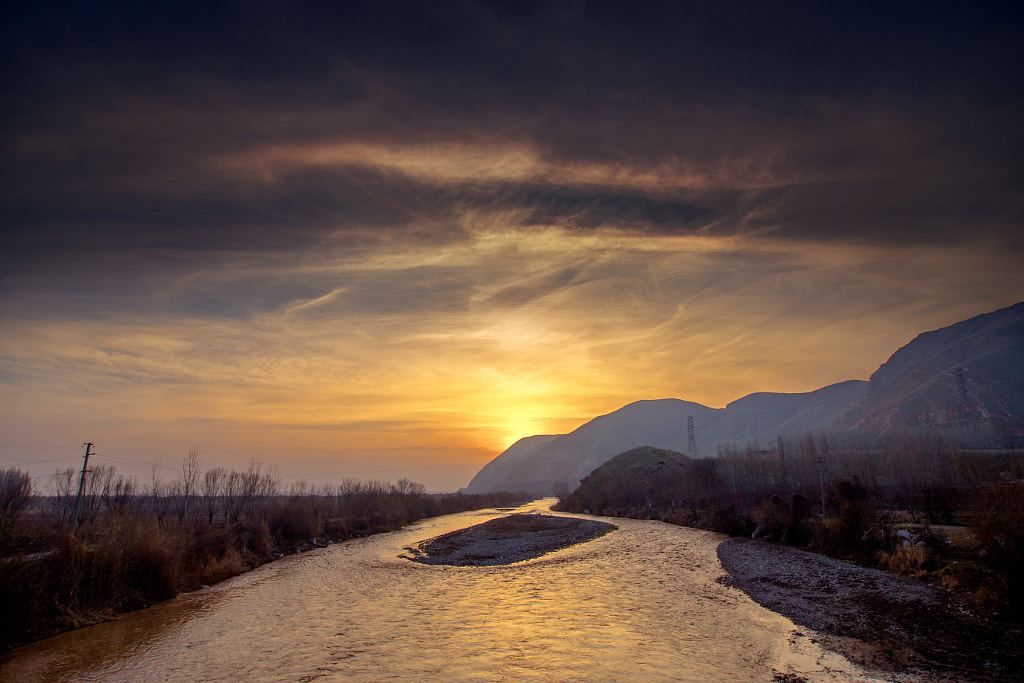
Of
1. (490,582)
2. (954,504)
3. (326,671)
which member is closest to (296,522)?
(490,582)

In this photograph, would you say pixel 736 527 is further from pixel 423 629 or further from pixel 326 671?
pixel 326 671

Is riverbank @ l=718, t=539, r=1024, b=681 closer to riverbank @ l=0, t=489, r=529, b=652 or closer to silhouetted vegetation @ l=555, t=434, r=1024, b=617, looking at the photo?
silhouetted vegetation @ l=555, t=434, r=1024, b=617

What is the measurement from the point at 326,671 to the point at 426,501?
95.8 metres

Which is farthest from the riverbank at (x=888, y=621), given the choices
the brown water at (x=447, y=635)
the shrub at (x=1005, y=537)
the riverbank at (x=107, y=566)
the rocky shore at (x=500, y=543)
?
the riverbank at (x=107, y=566)

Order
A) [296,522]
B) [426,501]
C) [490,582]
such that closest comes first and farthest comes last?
1. [490,582]
2. [296,522]
3. [426,501]

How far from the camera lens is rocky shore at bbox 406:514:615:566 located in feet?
140

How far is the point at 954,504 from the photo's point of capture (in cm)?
4338

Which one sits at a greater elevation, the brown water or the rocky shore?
the brown water

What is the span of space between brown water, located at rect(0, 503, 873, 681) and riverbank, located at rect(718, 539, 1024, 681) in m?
1.27

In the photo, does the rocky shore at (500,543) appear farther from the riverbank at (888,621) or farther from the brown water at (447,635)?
the riverbank at (888,621)

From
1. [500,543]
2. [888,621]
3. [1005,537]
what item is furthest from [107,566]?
[1005,537]

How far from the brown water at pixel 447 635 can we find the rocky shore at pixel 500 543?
9.04 m

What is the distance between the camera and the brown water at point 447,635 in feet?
50.3

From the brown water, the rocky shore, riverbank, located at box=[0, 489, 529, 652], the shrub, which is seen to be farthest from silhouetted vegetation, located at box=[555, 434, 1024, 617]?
riverbank, located at box=[0, 489, 529, 652]
